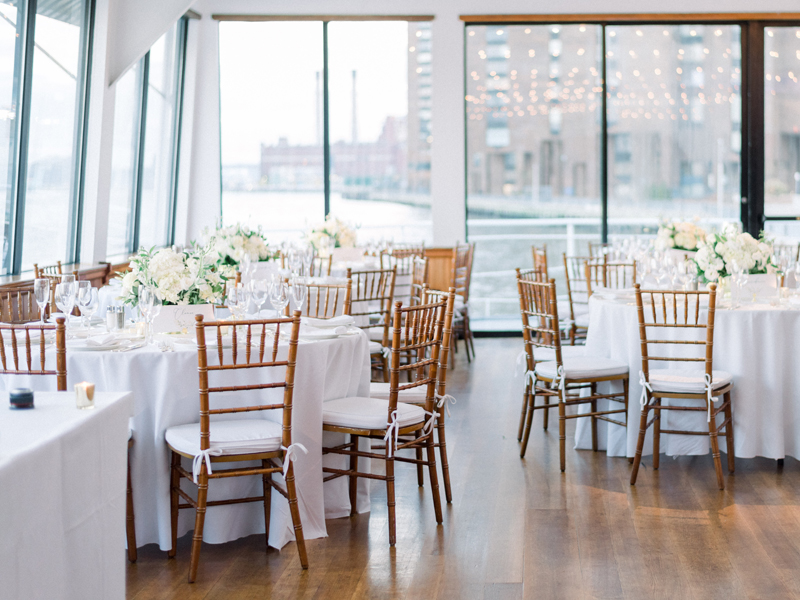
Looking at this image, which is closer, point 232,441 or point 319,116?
point 232,441

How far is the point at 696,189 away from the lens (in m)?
9.98

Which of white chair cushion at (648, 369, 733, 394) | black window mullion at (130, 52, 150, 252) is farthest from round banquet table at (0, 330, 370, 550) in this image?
black window mullion at (130, 52, 150, 252)

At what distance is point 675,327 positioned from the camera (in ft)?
15.5

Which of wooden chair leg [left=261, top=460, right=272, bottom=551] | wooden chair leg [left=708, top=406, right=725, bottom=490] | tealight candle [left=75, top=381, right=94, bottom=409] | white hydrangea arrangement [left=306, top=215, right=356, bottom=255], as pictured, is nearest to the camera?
tealight candle [left=75, top=381, right=94, bottom=409]

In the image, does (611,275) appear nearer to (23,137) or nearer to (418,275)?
(418,275)

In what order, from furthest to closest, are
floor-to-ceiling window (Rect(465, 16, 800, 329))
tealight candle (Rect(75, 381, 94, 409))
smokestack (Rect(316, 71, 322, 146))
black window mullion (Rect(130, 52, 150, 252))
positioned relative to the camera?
smokestack (Rect(316, 71, 322, 146))
floor-to-ceiling window (Rect(465, 16, 800, 329))
black window mullion (Rect(130, 52, 150, 252))
tealight candle (Rect(75, 381, 94, 409))

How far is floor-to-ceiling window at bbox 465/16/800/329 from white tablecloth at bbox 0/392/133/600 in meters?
7.87

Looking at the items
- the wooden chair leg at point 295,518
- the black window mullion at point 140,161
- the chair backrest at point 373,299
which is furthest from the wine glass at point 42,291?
the black window mullion at point 140,161

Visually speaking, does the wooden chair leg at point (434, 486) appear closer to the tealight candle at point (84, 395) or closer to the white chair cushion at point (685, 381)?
the white chair cushion at point (685, 381)

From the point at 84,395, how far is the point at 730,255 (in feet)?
13.7

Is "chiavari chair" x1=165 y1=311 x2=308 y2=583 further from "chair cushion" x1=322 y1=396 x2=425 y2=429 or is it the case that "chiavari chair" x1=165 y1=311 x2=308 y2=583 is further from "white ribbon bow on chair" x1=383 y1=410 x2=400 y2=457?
"white ribbon bow on chair" x1=383 y1=410 x2=400 y2=457

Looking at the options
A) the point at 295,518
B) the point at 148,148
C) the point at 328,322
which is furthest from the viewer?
the point at 148,148

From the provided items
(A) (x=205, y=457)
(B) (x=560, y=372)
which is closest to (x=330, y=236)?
(B) (x=560, y=372)

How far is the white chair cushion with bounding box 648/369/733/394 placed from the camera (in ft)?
14.6
